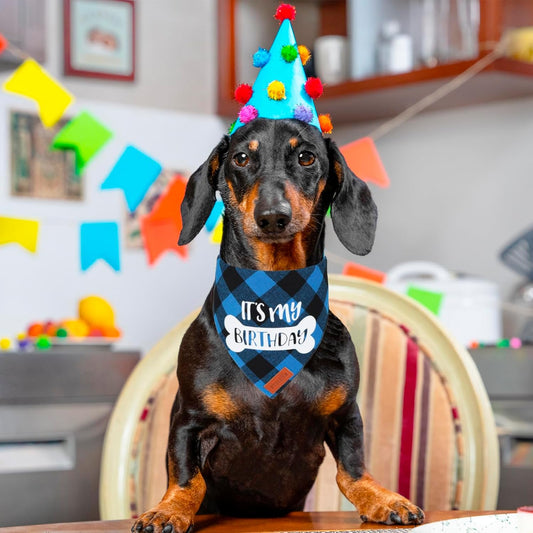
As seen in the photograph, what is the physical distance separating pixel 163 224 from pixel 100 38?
4.27 feet

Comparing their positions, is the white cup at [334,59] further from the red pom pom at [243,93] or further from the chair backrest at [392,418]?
the red pom pom at [243,93]

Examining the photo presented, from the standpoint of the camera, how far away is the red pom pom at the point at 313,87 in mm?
731

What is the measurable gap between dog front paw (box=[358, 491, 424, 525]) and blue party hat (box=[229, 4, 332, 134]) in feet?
1.04

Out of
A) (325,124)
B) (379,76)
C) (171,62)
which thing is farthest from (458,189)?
(325,124)

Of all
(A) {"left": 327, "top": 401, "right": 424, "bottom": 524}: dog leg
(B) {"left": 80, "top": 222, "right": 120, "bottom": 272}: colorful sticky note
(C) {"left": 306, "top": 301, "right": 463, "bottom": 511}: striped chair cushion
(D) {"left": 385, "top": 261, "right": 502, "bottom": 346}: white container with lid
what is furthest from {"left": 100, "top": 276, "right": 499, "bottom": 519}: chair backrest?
(D) {"left": 385, "top": 261, "right": 502, "bottom": 346}: white container with lid

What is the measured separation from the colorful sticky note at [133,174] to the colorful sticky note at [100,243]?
6 cm

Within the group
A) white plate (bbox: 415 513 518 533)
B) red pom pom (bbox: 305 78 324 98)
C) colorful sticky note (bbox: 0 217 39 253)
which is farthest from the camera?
colorful sticky note (bbox: 0 217 39 253)

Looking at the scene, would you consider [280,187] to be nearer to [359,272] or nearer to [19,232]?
[19,232]

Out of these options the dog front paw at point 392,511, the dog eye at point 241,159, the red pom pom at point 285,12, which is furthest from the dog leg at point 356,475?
the red pom pom at point 285,12

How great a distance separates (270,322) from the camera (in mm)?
699

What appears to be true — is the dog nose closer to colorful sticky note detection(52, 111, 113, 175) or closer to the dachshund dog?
the dachshund dog

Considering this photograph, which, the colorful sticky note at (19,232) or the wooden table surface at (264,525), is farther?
the colorful sticky note at (19,232)

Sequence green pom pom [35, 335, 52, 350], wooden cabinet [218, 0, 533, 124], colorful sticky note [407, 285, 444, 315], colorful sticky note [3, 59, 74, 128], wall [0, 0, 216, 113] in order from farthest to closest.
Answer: wall [0, 0, 216, 113], wooden cabinet [218, 0, 533, 124], green pom pom [35, 335, 52, 350], colorful sticky note [407, 285, 444, 315], colorful sticky note [3, 59, 74, 128]

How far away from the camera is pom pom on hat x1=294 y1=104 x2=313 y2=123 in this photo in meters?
0.72
